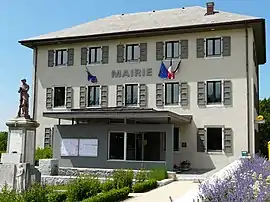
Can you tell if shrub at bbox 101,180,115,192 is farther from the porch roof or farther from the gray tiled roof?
the gray tiled roof

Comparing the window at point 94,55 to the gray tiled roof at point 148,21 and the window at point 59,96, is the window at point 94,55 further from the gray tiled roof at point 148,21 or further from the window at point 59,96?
the window at point 59,96

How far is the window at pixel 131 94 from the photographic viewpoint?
26.6 m

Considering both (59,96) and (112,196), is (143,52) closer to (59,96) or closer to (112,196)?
(59,96)

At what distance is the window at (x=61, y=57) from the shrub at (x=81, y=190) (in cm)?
1789

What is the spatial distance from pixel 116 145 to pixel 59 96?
26.4ft

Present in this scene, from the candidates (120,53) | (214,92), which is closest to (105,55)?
(120,53)

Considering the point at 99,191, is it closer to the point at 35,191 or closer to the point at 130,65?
the point at 35,191

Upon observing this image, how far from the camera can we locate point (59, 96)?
28.9 meters

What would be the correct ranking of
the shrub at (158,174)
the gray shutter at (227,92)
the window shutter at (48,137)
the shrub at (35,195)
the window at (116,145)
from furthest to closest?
the window shutter at (48,137)
the gray shutter at (227,92)
the window at (116,145)
the shrub at (158,174)
the shrub at (35,195)

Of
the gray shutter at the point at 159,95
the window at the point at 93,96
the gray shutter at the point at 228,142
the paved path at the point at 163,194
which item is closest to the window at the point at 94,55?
→ the window at the point at 93,96

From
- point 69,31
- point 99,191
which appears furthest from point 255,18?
point 99,191

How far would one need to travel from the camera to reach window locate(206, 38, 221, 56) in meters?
24.9

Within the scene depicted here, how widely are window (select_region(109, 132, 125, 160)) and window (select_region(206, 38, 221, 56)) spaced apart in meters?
7.51

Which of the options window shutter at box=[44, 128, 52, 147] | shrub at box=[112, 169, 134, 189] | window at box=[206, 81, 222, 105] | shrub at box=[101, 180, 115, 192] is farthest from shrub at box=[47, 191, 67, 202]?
window shutter at box=[44, 128, 52, 147]
